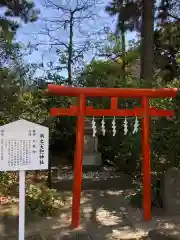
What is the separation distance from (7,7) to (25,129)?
25.0 ft

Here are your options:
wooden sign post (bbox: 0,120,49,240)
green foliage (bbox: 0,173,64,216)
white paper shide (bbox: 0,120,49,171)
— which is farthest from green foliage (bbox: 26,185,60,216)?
white paper shide (bbox: 0,120,49,171)

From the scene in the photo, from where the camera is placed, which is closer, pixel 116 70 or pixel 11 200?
pixel 11 200

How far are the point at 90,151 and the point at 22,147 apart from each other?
17.3 ft

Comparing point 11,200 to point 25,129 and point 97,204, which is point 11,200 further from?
point 25,129

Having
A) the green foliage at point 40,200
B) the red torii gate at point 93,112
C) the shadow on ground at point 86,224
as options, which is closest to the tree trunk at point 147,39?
the shadow on ground at point 86,224

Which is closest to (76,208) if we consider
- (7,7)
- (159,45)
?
(7,7)

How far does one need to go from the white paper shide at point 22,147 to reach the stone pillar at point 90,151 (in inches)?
194

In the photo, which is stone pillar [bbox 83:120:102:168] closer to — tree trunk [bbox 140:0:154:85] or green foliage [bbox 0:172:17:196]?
green foliage [bbox 0:172:17:196]

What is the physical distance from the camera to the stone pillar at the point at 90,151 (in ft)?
27.4

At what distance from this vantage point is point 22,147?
3.33 meters

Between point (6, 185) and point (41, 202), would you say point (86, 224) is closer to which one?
point (41, 202)

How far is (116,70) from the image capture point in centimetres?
1388

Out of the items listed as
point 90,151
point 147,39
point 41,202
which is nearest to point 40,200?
point 41,202

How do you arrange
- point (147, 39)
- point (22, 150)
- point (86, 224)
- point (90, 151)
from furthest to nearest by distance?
point (147, 39), point (90, 151), point (86, 224), point (22, 150)
